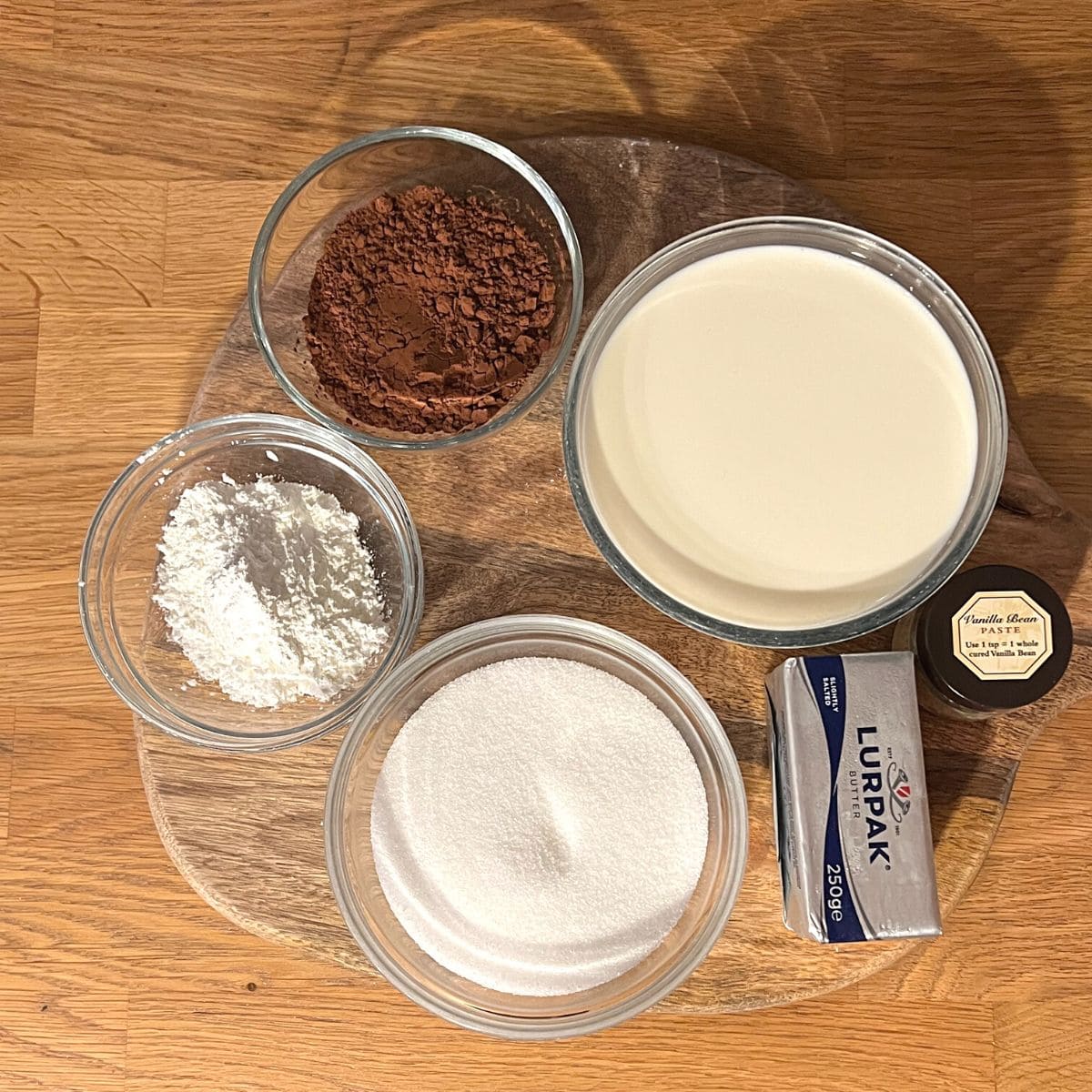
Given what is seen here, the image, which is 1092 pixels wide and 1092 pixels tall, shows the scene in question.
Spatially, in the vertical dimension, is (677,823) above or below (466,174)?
below

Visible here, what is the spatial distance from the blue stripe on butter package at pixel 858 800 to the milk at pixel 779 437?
8cm

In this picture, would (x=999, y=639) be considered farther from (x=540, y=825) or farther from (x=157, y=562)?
(x=157, y=562)

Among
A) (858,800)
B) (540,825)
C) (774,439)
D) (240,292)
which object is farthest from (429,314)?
(858,800)

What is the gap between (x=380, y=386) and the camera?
1083 millimetres

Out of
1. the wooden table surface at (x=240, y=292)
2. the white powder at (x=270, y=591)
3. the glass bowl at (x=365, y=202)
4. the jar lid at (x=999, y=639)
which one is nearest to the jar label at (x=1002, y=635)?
the jar lid at (x=999, y=639)

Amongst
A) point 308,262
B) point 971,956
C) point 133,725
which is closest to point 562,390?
point 308,262

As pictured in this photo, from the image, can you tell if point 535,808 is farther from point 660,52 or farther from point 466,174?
point 660,52

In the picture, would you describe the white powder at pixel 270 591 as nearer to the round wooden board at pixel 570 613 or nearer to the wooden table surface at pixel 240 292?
the round wooden board at pixel 570 613

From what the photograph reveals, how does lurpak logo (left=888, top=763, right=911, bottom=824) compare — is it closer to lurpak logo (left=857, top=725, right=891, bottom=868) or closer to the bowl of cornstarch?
lurpak logo (left=857, top=725, right=891, bottom=868)

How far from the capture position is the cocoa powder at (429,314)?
3.53 ft

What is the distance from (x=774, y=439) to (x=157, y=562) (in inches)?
28.3

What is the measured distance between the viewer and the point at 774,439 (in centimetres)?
102

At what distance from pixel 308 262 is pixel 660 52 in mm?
497

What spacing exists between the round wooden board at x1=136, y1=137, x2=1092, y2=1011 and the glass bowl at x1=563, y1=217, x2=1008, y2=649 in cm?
7
